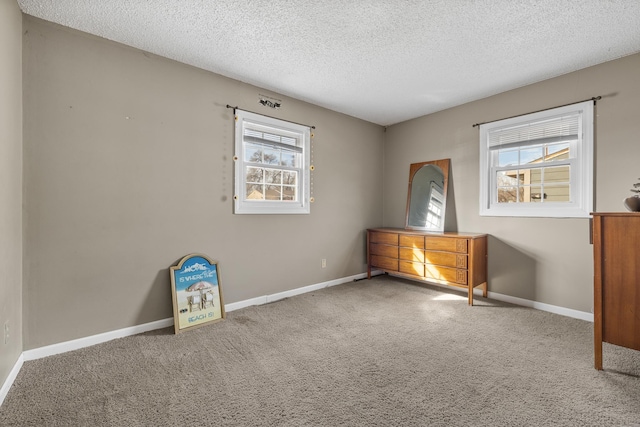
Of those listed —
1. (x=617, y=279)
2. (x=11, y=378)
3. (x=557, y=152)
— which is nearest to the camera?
(x=11, y=378)

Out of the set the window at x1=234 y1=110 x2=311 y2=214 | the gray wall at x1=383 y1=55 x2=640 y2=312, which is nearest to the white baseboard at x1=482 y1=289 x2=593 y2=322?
the gray wall at x1=383 y1=55 x2=640 y2=312

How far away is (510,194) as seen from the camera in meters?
3.45

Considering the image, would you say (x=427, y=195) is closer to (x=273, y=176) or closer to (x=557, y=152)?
(x=557, y=152)

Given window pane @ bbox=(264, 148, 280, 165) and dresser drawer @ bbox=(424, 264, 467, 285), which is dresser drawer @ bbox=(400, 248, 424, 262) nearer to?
dresser drawer @ bbox=(424, 264, 467, 285)

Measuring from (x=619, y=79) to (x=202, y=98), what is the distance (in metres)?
3.92

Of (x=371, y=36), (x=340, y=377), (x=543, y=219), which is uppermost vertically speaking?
(x=371, y=36)

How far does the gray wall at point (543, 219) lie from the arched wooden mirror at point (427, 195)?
Result: 0.36ft

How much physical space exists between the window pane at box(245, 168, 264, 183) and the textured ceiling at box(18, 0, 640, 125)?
0.95 meters

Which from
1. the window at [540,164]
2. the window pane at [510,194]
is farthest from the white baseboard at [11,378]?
the window pane at [510,194]

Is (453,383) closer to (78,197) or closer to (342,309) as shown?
(342,309)

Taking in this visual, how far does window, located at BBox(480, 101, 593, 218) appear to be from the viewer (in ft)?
9.37

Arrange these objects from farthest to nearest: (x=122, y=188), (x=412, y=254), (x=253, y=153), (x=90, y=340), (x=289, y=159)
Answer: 1. (x=412, y=254)
2. (x=289, y=159)
3. (x=253, y=153)
4. (x=122, y=188)
5. (x=90, y=340)

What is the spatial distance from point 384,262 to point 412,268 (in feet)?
1.49

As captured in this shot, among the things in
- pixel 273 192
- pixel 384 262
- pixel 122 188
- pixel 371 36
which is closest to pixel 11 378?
pixel 122 188
